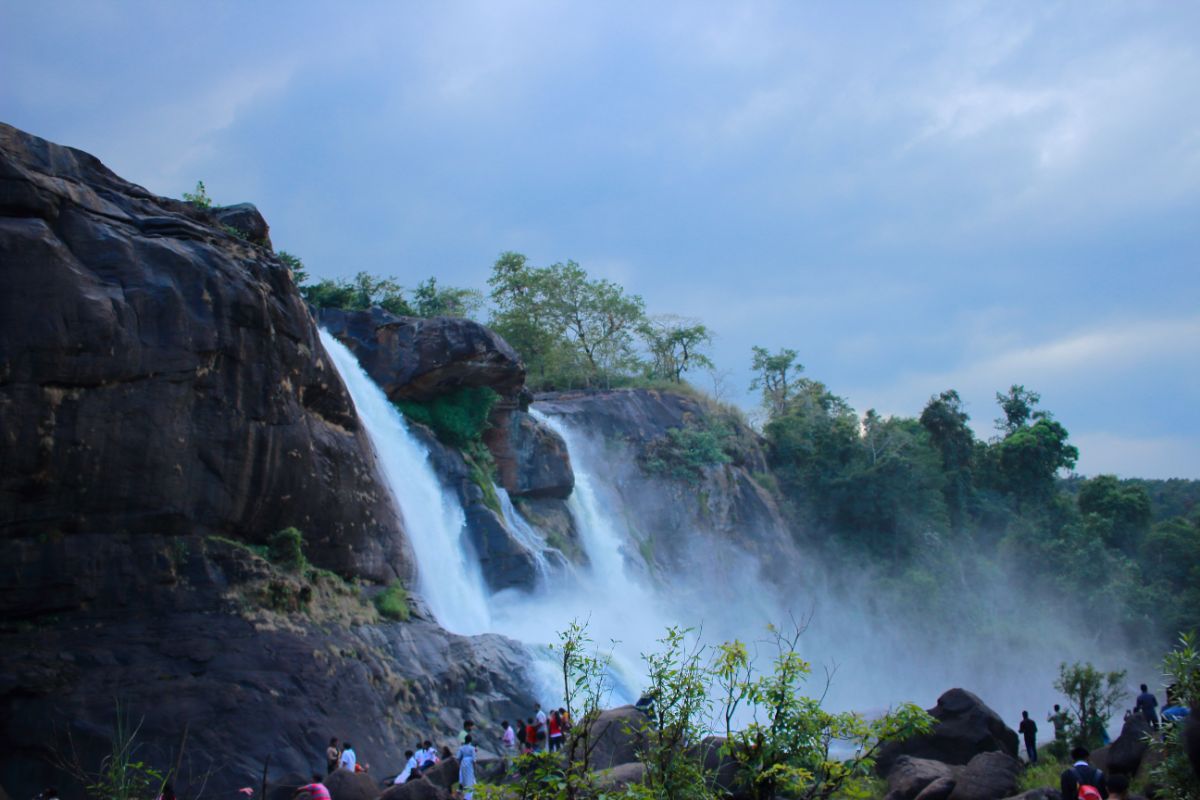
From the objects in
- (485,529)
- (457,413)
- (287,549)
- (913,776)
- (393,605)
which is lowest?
(913,776)

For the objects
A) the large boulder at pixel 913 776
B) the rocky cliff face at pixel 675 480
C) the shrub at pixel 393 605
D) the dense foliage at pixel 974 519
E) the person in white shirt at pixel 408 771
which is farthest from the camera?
the dense foliage at pixel 974 519

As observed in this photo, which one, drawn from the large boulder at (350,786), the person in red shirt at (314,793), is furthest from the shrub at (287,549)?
the person in red shirt at (314,793)

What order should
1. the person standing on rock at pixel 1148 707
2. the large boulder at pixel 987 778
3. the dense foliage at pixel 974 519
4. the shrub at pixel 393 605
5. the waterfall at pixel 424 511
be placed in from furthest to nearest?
1. the dense foliage at pixel 974 519
2. the waterfall at pixel 424 511
3. the shrub at pixel 393 605
4. the person standing on rock at pixel 1148 707
5. the large boulder at pixel 987 778

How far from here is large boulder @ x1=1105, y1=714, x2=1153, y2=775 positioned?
17.2 m

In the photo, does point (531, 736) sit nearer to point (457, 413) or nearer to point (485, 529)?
point (485, 529)

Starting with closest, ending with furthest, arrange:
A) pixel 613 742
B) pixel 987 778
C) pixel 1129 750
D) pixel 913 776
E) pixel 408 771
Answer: pixel 408 771 → pixel 613 742 → pixel 987 778 → pixel 1129 750 → pixel 913 776

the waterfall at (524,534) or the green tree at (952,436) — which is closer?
the waterfall at (524,534)

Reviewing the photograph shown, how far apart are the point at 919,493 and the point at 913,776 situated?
36.0m

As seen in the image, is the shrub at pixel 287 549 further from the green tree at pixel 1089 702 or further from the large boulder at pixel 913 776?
the green tree at pixel 1089 702

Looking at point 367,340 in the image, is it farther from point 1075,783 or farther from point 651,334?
point 651,334

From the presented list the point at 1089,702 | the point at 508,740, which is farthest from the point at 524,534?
the point at 1089,702

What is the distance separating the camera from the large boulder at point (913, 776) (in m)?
17.5

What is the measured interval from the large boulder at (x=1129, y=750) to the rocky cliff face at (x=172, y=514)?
1235 centimetres

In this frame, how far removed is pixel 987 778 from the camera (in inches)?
670
